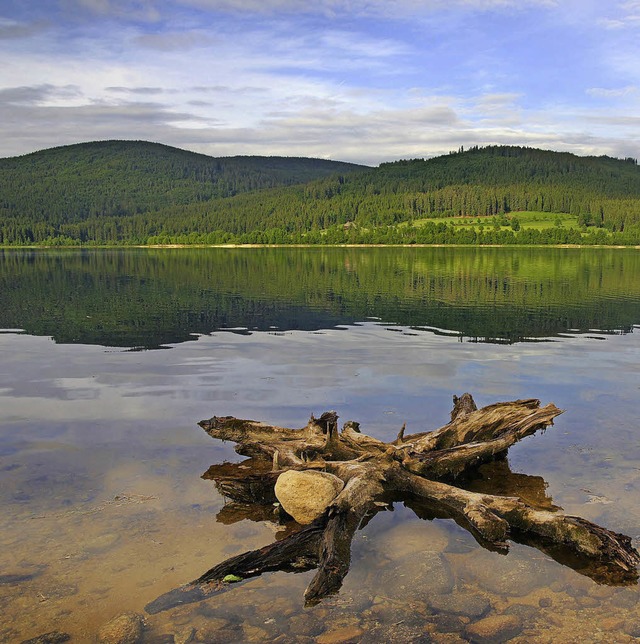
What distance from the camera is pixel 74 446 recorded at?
17047 millimetres

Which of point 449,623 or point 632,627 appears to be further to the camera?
point 449,623

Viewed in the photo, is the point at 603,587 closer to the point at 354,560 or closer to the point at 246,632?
the point at 354,560

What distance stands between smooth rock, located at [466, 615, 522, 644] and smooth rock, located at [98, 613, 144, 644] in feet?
15.3

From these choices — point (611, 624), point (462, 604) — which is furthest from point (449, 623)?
point (611, 624)

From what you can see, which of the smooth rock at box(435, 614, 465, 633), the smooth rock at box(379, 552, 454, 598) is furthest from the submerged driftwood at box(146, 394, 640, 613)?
the smooth rock at box(435, 614, 465, 633)

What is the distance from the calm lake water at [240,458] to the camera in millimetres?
9547

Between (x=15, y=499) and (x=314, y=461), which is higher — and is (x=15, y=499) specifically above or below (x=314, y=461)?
below

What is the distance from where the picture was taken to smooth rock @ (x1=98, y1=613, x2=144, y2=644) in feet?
29.0

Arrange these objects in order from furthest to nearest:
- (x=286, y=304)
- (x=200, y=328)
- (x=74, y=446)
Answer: (x=286, y=304) → (x=200, y=328) → (x=74, y=446)

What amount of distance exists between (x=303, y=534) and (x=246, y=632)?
2.17m

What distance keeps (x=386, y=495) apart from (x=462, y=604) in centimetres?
415

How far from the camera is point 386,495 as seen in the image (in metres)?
13.8

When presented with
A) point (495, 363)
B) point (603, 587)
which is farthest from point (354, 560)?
point (495, 363)

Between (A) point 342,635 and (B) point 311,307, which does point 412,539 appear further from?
(B) point 311,307
